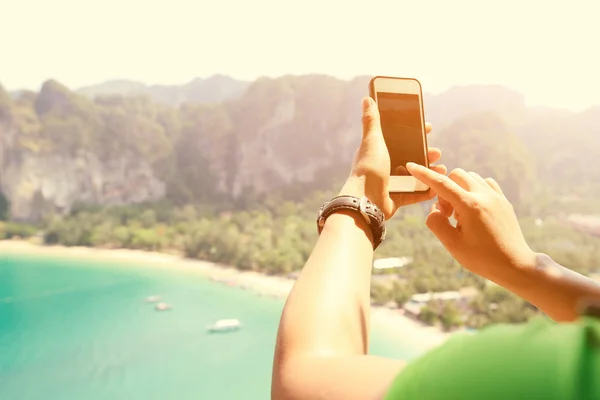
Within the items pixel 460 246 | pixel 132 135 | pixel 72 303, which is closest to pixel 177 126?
pixel 132 135

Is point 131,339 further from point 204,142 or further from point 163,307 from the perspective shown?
point 204,142

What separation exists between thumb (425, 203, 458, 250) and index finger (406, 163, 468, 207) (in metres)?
0.03

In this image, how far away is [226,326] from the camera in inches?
266

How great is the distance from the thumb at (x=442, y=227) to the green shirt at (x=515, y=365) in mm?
263

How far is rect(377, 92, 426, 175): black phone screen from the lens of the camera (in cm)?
52

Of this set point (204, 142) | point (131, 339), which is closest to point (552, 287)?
point (131, 339)

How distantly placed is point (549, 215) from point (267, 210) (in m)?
6.48

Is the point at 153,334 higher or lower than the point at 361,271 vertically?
lower

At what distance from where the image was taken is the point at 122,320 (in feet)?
24.5

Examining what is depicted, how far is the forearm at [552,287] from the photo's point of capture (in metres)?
0.35

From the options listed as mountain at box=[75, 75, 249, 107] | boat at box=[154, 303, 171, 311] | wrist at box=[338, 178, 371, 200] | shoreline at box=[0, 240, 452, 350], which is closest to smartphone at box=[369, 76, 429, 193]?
wrist at box=[338, 178, 371, 200]

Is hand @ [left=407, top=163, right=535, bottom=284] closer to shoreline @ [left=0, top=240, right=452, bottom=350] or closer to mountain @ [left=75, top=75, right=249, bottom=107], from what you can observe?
shoreline @ [left=0, top=240, right=452, bottom=350]

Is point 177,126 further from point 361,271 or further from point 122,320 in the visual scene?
point 361,271

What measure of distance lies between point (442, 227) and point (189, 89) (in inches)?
785
